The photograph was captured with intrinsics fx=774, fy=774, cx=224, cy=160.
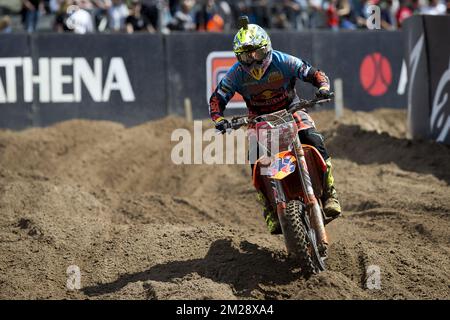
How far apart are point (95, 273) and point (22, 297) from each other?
984 mm

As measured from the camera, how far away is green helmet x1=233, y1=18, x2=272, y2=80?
23.4ft

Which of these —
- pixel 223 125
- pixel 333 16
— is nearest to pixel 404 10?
pixel 333 16

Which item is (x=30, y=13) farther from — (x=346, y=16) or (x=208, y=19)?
(x=346, y=16)

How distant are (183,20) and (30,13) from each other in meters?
3.61

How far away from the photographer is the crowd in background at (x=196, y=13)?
17.7m

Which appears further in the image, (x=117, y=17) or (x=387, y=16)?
(x=387, y=16)

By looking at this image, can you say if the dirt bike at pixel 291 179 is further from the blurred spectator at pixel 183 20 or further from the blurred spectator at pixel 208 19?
the blurred spectator at pixel 208 19

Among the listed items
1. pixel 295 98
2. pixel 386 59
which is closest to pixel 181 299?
pixel 295 98

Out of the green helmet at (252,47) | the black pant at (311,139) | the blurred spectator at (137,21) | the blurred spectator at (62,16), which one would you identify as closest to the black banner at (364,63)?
the blurred spectator at (137,21)

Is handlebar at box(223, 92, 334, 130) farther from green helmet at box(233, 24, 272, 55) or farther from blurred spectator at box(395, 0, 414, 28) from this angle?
blurred spectator at box(395, 0, 414, 28)

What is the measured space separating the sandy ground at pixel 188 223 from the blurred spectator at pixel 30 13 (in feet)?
10.9

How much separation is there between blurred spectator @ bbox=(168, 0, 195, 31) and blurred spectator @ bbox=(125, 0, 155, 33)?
0.61 m

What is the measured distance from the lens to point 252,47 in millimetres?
7117

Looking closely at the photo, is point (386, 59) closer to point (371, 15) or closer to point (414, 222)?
point (371, 15)
